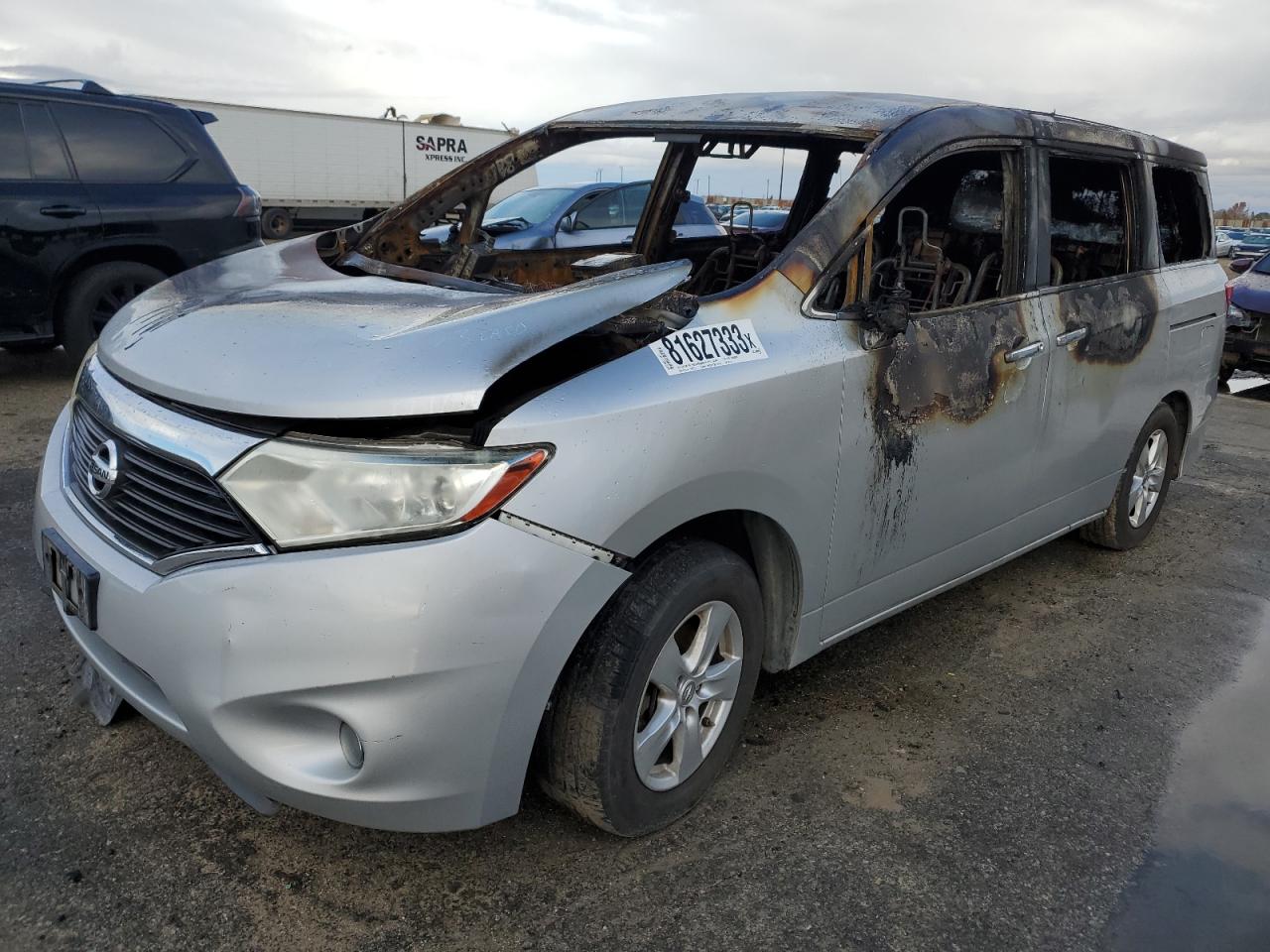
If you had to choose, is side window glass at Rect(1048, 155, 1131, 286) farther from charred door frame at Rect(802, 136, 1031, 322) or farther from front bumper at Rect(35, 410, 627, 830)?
front bumper at Rect(35, 410, 627, 830)

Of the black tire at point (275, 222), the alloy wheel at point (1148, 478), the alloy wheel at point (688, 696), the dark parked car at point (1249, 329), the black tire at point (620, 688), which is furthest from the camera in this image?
the black tire at point (275, 222)

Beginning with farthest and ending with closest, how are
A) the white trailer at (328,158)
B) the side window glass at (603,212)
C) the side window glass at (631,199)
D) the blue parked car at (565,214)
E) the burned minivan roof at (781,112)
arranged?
1. the white trailer at (328,158)
2. the side window glass at (631,199)
3. the side window glass at (603,212)
4. the blue parked car at (565,214)
5. the burned minivan roof at (781,112)

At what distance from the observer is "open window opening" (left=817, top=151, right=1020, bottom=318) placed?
3480mm

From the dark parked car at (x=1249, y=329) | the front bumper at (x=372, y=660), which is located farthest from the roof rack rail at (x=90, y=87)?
the dark parked car at (x=1249, y=329)

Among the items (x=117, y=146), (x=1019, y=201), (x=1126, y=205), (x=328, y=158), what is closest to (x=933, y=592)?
(x=1019, y=201)

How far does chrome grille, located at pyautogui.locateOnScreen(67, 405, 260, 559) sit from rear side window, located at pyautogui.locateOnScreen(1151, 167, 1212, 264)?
151 inches

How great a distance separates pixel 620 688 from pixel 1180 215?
3.76 metres

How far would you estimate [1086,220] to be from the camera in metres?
4.04

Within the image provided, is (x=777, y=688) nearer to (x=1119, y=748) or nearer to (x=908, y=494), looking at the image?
(x=908, y=494)

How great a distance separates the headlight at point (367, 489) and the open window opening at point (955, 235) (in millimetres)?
1696

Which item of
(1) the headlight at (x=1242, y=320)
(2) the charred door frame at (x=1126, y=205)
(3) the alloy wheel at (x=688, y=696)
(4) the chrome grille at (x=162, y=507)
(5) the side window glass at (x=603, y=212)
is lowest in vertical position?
(3) the alloy wheel at (x=688, y=696)

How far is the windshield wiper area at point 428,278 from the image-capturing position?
2891 millimetres

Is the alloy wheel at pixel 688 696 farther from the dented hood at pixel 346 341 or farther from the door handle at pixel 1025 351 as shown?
the door handle at pixel 1025 351

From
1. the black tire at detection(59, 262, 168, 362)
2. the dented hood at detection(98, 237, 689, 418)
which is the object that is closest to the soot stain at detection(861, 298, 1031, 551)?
the dented hood at detection(98, 237, 689, 418)
